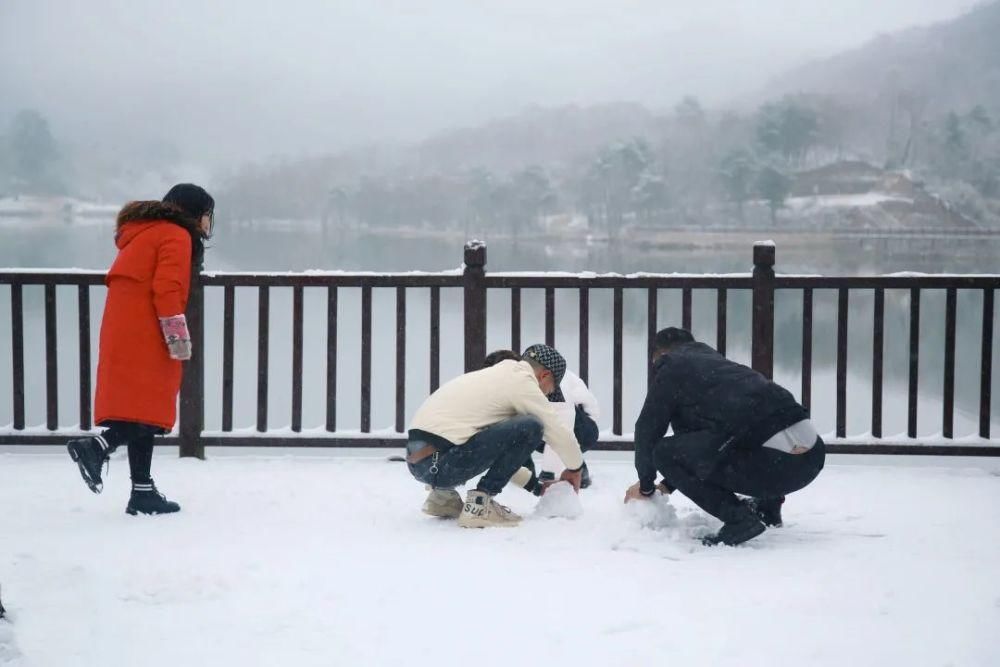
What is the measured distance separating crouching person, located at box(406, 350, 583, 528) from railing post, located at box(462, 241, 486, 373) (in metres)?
1.60

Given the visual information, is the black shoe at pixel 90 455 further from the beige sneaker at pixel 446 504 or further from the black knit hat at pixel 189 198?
the beige sneaker at pixel 446 504

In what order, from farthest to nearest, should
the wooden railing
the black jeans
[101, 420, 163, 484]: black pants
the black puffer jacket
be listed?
the wooden railing
[101, 420, 163, 484]: black pants
the black jeans
the black puffer jacket

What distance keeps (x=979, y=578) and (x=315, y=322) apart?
115 ft

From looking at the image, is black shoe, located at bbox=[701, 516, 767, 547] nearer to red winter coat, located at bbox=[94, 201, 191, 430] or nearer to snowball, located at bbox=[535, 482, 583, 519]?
snowball, located at bbox=[535, 482, 583, 519]

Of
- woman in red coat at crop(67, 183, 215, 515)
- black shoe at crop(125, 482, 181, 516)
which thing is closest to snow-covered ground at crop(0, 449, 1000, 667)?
black shoe at crop(125, 482, 181, 516)

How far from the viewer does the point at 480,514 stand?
14.4ft

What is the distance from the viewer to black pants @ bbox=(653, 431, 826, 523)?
3.97 metres

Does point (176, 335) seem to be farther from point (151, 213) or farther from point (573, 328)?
→ point (573, 328)

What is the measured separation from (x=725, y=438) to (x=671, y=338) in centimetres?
46

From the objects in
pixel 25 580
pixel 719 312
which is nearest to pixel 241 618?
pixel 25 580

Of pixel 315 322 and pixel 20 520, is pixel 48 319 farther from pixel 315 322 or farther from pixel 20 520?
pixel 315 322

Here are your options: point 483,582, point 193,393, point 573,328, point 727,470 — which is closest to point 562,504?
Answer: point 727,470

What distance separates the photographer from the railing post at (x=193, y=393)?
601 centimetres

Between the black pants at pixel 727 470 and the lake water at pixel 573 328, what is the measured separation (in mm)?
16908
